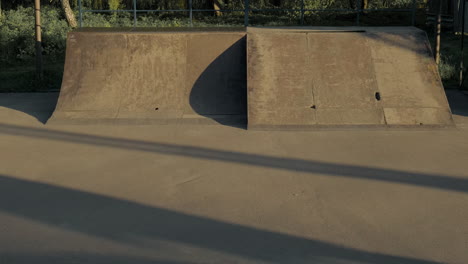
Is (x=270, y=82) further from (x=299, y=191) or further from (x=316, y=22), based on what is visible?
(x=316, y=22)

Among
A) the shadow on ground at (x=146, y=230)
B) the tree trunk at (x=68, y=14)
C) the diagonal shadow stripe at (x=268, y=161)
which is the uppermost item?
the tree trunk at (x=68, y=14)

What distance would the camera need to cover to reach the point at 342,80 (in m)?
9.17

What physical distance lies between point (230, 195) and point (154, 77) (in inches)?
181

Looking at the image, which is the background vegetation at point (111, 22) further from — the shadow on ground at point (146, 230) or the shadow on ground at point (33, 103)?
the shadow on ground at point (146, 230)

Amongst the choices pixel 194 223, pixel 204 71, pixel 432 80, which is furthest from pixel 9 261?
pixel 432 80

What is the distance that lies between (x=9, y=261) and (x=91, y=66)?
6.18m

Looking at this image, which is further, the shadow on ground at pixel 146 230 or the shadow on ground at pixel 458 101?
the shadow on ground at pixel 458 101

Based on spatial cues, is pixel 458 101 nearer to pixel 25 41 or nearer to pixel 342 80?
pixel 342 80

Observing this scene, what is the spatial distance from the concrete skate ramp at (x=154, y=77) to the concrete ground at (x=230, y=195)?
593 millimetres

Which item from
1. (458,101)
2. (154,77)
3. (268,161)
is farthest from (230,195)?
(458,101)

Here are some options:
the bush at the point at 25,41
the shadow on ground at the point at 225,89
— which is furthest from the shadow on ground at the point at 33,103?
the bush at the point at 25,41

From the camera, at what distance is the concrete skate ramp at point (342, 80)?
870 centimetres

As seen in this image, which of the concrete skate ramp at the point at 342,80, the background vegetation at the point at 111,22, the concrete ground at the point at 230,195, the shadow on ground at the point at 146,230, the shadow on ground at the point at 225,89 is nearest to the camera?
the shadow on ground at the point at 146,230

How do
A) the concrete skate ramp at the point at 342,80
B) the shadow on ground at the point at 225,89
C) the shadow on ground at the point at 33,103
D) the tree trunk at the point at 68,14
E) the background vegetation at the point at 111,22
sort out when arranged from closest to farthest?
the concrete skate ramp at the point at 342,80 → the shadow on ground at the point at 225,89 → the shadow on ground at the point at 33,103 → the background vegetation at the point at 111,22 → the tree trunk at the point at 68,14
